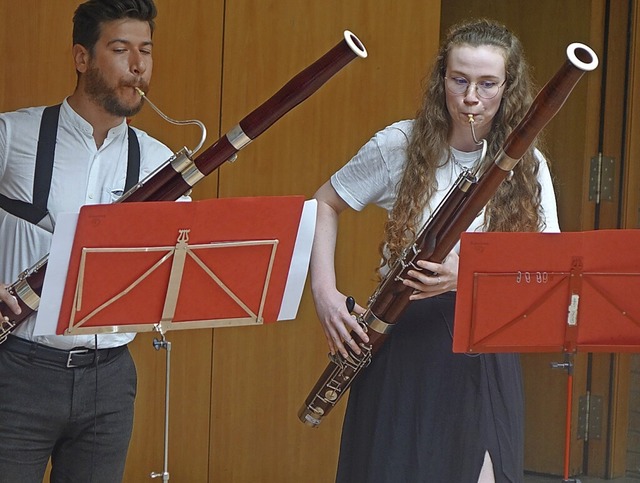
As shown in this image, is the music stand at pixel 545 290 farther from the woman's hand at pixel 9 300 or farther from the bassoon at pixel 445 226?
the woman's hand at pixel 9 300

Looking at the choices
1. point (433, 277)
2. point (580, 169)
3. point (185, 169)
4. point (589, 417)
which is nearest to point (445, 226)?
point (433, 277)

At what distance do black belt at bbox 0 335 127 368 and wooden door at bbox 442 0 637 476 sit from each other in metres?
2.60

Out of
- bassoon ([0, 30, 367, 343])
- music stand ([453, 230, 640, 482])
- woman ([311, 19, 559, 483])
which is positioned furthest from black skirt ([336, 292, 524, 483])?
bassoon ([0, 30, 367, 343])

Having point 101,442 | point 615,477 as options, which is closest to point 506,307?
point 101,442

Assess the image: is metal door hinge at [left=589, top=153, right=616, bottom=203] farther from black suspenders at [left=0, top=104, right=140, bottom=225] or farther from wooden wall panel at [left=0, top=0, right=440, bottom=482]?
black suspenders at [left=0, top=104, right=140, bottom=225]

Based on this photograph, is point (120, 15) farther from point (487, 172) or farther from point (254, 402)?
point (254, 402)

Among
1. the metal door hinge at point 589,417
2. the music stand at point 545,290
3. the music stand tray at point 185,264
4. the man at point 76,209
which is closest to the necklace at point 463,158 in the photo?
the music stand at point 545,290

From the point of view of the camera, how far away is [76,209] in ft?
7.93

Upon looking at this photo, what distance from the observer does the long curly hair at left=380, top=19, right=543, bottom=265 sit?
96.3 inches

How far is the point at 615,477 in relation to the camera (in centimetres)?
454

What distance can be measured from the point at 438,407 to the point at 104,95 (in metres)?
1.02

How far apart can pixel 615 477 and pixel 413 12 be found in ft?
6.83

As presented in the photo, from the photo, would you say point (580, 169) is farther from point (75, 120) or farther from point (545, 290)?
point (75, 120)

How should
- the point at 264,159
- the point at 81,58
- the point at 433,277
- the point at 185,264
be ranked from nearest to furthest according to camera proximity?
the point at 185,264
the point at 433,277
the point at 81,58
the point at 264,159
